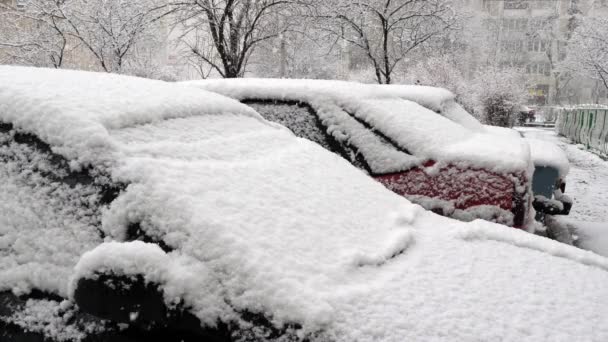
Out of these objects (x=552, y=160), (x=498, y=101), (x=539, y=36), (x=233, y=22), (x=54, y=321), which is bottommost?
(x=498, y=101)

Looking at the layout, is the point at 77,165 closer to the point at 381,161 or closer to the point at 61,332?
the point at 61,332

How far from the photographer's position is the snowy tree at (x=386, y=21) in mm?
14875

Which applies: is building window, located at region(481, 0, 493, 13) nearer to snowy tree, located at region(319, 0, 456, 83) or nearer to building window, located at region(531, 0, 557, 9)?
building window, located at region(531, 0, 557, 9)

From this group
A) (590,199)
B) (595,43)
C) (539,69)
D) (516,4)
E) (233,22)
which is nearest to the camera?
(590,199)

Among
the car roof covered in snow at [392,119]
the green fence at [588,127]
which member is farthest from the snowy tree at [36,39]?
the green fence at [588,127]

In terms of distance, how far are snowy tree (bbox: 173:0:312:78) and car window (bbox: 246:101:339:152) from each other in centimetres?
853

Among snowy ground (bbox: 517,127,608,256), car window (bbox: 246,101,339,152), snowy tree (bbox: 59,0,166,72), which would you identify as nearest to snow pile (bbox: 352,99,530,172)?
car window (bbox: 246,101,339,152)

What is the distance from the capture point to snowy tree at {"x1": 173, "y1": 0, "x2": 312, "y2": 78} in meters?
12.3

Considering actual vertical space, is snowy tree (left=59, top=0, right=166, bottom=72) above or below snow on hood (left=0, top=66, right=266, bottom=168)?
above

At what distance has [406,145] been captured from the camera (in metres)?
3.56

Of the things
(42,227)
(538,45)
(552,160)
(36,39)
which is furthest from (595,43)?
(42,227)

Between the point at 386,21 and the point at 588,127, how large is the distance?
7.93m

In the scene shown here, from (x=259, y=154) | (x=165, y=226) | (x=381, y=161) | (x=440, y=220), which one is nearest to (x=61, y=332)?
(x=165, y=226)

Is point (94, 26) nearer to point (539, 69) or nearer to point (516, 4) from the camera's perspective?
point (516, 4)
